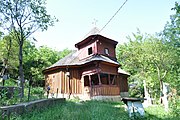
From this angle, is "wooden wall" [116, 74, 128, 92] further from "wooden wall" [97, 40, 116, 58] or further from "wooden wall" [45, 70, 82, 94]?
"wooden wall" [45, 70, 82, 94]

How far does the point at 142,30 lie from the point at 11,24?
1459 cm

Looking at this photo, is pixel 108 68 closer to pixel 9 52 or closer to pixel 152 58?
pixel 152 58

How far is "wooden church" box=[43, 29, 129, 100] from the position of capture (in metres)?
15.3

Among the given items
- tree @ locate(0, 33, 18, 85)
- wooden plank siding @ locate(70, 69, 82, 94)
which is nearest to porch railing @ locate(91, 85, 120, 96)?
wooden plank siding @ locate(70, 69, 82, 94)

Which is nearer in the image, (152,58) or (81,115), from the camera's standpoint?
(81,115)

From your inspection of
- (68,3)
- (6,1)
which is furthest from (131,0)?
(6,1)

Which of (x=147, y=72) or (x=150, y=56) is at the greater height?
(x=150, y=56)

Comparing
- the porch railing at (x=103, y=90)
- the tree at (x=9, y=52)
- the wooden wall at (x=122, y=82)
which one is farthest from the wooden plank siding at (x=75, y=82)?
the tree at (x=9, y=52)

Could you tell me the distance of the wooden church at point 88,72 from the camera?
1534 centimetres

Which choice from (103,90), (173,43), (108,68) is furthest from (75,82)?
(173,43)

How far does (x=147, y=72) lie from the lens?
20.8 meters

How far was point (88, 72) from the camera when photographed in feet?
52.3

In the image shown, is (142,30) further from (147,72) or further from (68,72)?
(68,72)

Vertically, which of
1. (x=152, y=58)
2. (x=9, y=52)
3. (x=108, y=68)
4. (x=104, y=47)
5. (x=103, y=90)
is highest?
(x=9, y=52)
